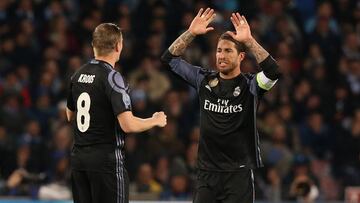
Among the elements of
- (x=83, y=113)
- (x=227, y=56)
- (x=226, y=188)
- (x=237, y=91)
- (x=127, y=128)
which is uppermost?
(x=227, y=56)

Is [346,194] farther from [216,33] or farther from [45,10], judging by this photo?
[45,10]

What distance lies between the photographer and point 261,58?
8.58m

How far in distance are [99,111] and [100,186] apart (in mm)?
601

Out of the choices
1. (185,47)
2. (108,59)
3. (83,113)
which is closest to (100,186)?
(83,113)

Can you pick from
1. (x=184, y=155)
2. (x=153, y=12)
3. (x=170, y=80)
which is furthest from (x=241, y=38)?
(x=153, y=12)

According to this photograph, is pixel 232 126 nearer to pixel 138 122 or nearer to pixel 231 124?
pixel 231 124

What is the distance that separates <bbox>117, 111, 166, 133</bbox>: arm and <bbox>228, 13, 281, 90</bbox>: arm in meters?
1.13

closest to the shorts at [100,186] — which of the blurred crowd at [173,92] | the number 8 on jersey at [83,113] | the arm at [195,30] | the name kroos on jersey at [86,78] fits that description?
the number 8 on jersey at [83,113]

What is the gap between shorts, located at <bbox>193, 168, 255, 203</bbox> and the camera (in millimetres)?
8617

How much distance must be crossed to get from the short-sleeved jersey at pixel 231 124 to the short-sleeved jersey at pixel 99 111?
2.99 ft

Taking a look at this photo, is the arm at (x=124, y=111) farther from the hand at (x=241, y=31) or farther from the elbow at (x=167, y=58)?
the hand at (x=241, y=31)

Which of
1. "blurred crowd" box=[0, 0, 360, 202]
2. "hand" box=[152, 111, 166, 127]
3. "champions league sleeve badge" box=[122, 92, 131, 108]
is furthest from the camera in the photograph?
"blurred crowd" box=[0, 0, 360, 202]

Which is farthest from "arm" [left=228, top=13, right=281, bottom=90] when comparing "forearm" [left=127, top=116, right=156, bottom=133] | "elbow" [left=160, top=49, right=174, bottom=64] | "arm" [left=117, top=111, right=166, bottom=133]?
"forearm" [left=127, top=116, right=156, bottom=133]

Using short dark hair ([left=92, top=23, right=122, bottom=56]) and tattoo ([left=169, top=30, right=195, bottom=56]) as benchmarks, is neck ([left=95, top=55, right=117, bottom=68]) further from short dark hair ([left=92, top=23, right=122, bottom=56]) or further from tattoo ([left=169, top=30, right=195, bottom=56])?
tattoo ([left=169, top=30, right=195, bottom=56])
